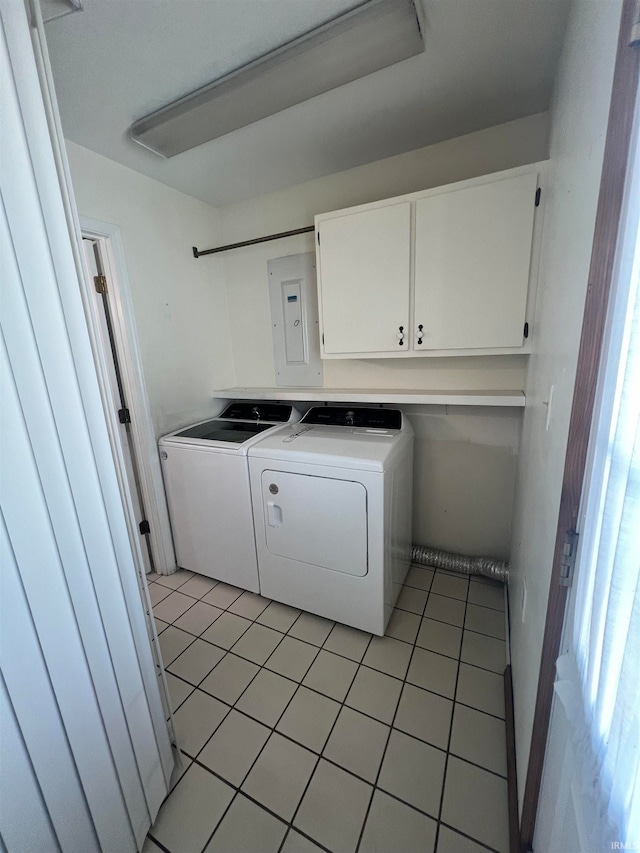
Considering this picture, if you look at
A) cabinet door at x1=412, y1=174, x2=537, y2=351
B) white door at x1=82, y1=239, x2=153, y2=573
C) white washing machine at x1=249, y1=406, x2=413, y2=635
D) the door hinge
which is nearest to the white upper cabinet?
cabinet door at x1=412, y1=174, x2=537, y2=351

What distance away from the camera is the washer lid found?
1581 mm

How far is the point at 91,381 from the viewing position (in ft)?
2.85

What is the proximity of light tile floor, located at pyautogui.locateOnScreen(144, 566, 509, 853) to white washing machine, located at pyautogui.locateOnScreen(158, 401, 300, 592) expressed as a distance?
275 millimetres

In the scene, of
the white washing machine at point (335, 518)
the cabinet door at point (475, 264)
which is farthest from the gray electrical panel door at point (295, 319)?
the cabinet door at point (475, 264)

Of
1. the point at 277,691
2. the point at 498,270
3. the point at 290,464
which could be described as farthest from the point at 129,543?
the point at 498,270

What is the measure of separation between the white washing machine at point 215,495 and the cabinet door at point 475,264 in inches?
46.7

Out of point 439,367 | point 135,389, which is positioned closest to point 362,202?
point 439,367

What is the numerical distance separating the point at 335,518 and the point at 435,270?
1358mm

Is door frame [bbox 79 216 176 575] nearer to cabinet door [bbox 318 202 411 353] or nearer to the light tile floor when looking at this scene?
the light tile floor

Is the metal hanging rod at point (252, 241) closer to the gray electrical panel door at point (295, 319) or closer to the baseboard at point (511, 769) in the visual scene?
the gray electrical panel door at point (295, 319)

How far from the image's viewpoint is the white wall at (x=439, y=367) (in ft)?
5.90

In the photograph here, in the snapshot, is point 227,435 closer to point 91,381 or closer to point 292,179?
point 91,381

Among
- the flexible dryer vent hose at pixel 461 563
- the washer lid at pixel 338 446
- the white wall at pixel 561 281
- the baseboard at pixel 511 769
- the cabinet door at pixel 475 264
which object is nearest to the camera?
the white wall at pixel 561 281

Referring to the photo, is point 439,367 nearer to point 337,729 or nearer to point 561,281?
point 561,281
